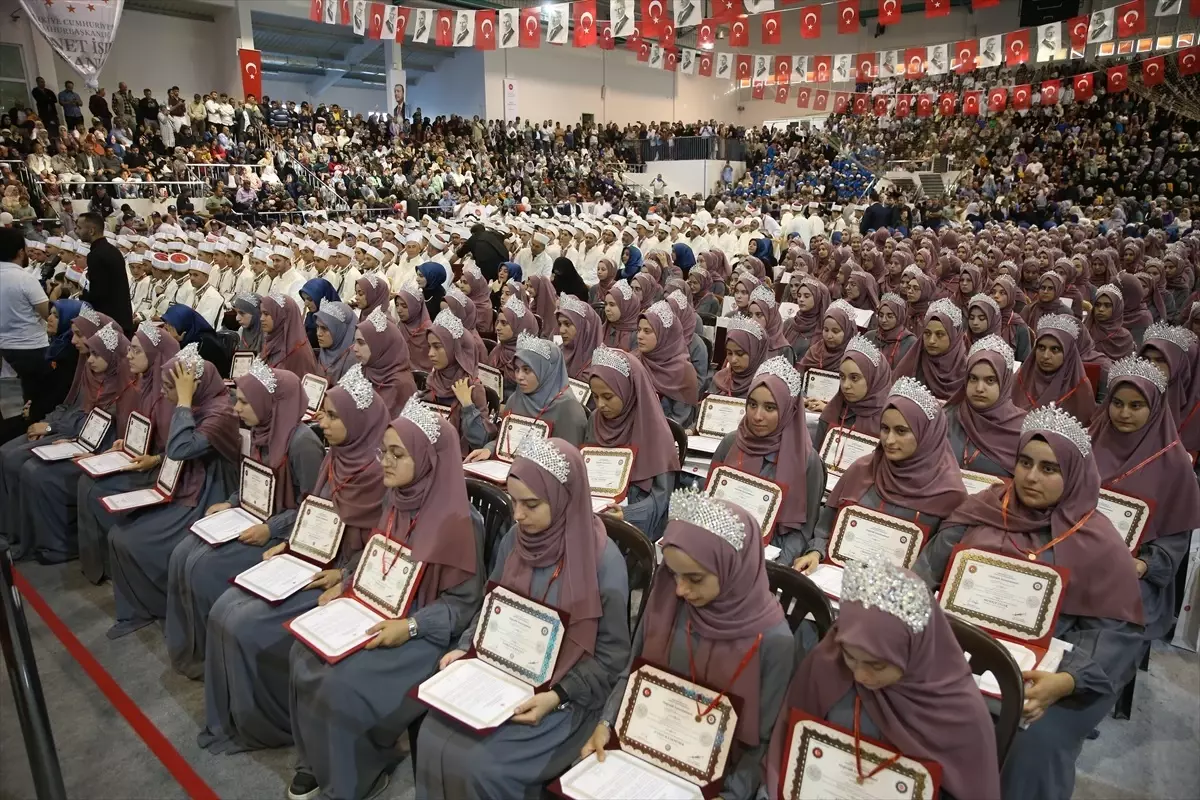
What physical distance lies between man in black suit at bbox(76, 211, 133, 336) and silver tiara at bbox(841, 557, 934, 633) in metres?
6.29

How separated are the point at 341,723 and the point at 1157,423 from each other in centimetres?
317

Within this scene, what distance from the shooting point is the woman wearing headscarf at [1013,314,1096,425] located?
13.0 ft

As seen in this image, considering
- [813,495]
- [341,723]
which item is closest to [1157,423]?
[813,495]

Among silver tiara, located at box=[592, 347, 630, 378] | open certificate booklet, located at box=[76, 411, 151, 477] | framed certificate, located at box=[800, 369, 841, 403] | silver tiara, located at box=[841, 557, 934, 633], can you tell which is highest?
silver tiara, located at box=[592, 347, 630, 378]

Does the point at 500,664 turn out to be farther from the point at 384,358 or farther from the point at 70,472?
the point at 70,472

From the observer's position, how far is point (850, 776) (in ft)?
5.23

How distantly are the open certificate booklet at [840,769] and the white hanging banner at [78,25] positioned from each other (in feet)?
31.2

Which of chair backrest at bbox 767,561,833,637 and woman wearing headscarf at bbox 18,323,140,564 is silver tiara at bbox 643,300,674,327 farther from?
woman wearing headscarf at bbox 18,323,140,564

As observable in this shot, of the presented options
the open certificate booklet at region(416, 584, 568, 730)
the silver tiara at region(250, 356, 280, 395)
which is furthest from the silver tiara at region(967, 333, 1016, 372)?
the silver tiara at region(250, 356, 280, 395)

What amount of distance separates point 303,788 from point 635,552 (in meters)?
1.39

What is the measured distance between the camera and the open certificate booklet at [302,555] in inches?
104

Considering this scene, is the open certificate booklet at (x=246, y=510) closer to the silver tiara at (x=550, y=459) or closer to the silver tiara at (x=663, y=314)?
the silver tiara at (x=550, y=459)

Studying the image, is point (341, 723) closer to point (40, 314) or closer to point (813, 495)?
point (813, 495)

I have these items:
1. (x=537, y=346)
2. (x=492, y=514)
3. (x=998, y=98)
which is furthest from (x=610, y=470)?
(x=998, y=98)
